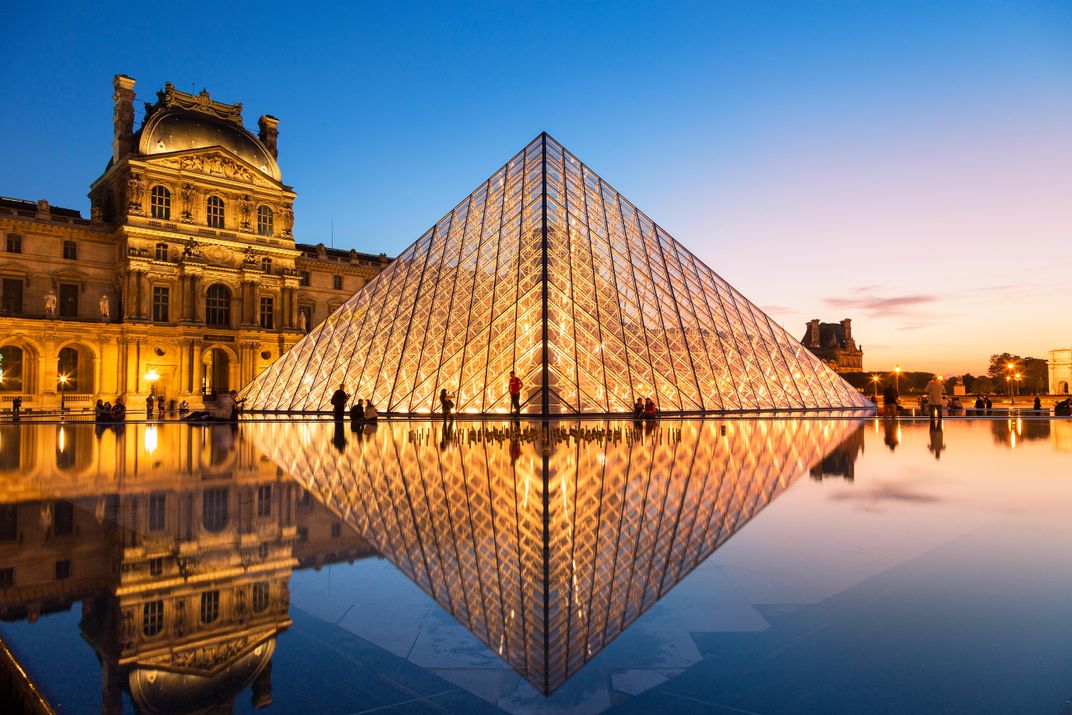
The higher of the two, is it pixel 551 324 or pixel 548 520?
pixel 551 324

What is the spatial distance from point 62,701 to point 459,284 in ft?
68.8

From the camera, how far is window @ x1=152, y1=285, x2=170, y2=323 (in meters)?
41.4

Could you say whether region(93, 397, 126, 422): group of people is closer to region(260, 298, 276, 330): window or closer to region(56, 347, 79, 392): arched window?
region(56, 347, 79, 392): arched window

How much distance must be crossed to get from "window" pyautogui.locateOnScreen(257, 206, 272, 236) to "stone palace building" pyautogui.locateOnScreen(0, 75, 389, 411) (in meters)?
0.07

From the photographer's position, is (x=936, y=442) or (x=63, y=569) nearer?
(x=63, y=569)

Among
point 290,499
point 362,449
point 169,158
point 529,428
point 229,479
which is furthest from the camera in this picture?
point 169,158

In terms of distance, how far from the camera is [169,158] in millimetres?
41438

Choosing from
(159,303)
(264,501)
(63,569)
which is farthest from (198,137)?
(63,569)

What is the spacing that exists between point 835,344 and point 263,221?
104 meters

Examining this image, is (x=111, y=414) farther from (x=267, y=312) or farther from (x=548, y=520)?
(x=548, y=520)

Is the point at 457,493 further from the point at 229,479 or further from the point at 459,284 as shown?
the point at 459,284

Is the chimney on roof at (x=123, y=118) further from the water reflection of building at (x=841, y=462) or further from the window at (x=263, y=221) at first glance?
the water reflection of building at (x=841, y=462)

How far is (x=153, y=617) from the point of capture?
105 inches

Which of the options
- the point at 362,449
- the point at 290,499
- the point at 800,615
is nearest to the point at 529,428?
the point at 362,449
